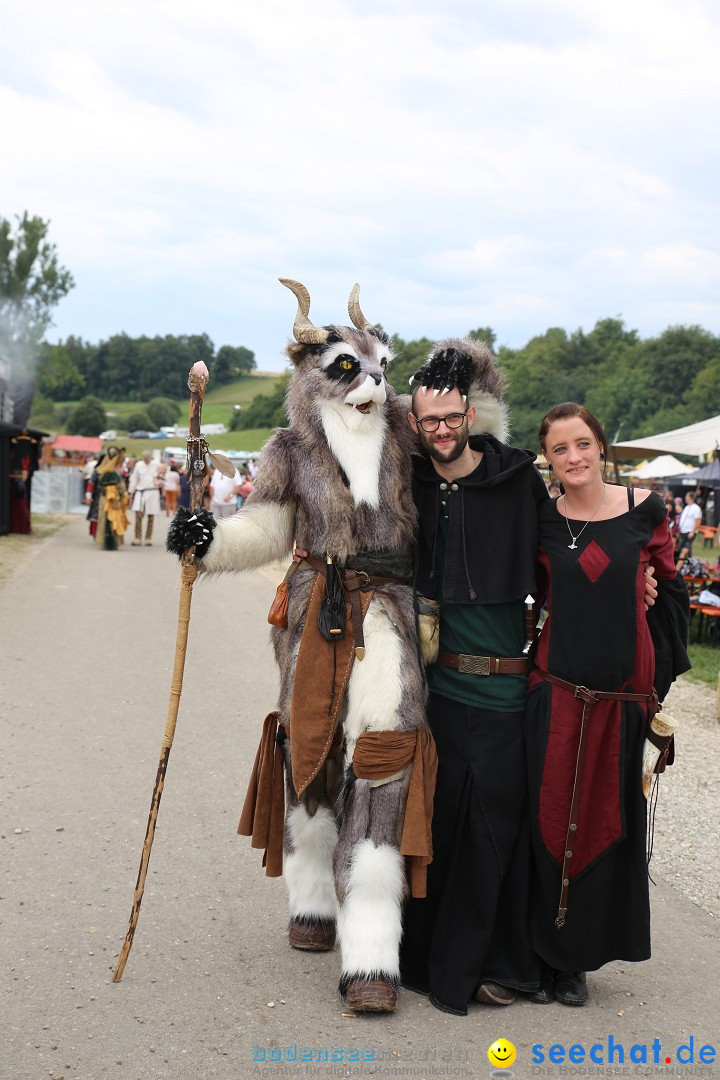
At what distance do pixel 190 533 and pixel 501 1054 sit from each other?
1794mm

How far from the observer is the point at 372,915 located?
122 inches

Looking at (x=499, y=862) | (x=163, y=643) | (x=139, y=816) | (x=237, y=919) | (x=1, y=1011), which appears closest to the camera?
(x=1, y=1011)

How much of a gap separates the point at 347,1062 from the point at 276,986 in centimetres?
50

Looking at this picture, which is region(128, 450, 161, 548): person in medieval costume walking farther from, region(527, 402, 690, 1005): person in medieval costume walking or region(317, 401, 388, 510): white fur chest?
Result: region(527, 402, 690, 1005): person in medieval costume walking

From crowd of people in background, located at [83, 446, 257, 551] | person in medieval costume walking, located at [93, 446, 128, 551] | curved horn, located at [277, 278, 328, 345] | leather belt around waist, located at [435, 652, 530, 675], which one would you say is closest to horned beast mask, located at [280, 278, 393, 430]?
curved horn, located at [277, 278, 328, 345]

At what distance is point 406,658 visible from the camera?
3.25 m

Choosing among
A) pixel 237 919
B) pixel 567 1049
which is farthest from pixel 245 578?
pixel 567 1049

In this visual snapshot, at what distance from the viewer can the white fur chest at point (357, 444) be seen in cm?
334

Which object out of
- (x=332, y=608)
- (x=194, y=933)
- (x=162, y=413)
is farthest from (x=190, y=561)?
(x=162, y=413)

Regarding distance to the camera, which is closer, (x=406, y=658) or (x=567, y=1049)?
(x=567, y=1049)

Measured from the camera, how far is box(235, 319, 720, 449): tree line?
182ft

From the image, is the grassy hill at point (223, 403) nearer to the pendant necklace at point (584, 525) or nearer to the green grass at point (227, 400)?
the green grass at point (227, 400)

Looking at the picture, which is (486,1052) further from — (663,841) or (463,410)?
(663,841)

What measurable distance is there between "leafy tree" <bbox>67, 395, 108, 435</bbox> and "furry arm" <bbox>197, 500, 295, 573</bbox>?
296ft
